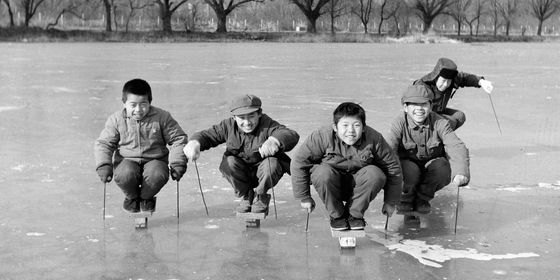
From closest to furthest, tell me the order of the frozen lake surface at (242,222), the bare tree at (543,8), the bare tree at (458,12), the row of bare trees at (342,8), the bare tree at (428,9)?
the frozen lake surface at (242,222), the row of bare trees at (342,8), the bare tree at (428,9), the bare tree at (458,12), the bare tree at (543,8)

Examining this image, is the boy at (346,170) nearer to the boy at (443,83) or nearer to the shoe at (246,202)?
the shoe at (246,202)

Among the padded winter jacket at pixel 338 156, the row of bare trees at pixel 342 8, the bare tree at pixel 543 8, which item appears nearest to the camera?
the padded winter jacket at pixel 338 156

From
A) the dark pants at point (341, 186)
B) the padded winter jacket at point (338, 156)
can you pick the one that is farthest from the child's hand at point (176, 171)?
the dark pants at point (341, 186)

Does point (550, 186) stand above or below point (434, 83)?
below

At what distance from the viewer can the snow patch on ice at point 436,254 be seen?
3773 millimetres

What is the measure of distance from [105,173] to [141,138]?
0.32 meters

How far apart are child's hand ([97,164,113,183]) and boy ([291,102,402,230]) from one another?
1.06 metres

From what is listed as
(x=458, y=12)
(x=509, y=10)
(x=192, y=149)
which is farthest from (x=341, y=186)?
(x=509, y=10)

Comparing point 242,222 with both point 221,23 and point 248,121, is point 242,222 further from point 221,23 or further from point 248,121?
point 221,23

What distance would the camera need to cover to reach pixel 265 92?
11.9 meters

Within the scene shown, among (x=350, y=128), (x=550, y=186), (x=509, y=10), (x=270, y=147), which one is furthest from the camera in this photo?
(x=509, y=10)

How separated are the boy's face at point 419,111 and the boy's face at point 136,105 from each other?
1549mm

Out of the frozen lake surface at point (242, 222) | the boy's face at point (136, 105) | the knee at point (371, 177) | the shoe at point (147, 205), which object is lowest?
the frozen lake surface at point (242, 222)

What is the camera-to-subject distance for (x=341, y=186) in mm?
4133
